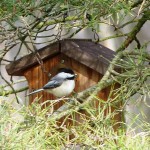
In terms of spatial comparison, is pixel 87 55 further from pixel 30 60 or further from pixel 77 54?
pixel 30 60

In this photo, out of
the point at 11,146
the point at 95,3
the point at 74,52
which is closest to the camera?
the point at 11,146

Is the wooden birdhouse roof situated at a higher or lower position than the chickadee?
higher

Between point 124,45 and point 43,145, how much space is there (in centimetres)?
75

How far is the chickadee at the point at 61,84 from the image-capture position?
1.35m

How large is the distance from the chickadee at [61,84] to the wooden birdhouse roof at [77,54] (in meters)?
0.05

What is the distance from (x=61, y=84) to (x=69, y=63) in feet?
0.20

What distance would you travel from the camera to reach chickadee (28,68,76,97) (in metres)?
1.35

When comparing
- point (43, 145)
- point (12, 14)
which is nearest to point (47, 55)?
point (12, 14)

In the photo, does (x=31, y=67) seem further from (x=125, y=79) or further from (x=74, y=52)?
(x=125, y=79)

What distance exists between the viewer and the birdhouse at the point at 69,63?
135 cm

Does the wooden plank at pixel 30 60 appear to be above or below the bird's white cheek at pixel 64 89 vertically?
above

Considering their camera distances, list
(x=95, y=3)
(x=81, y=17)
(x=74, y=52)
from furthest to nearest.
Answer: (x=74, y=52) → (x=81, y=17) → (x=95, y=3)

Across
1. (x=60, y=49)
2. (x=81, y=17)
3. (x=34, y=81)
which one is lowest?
(x=34, y=81)

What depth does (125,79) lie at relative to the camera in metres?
1.06
